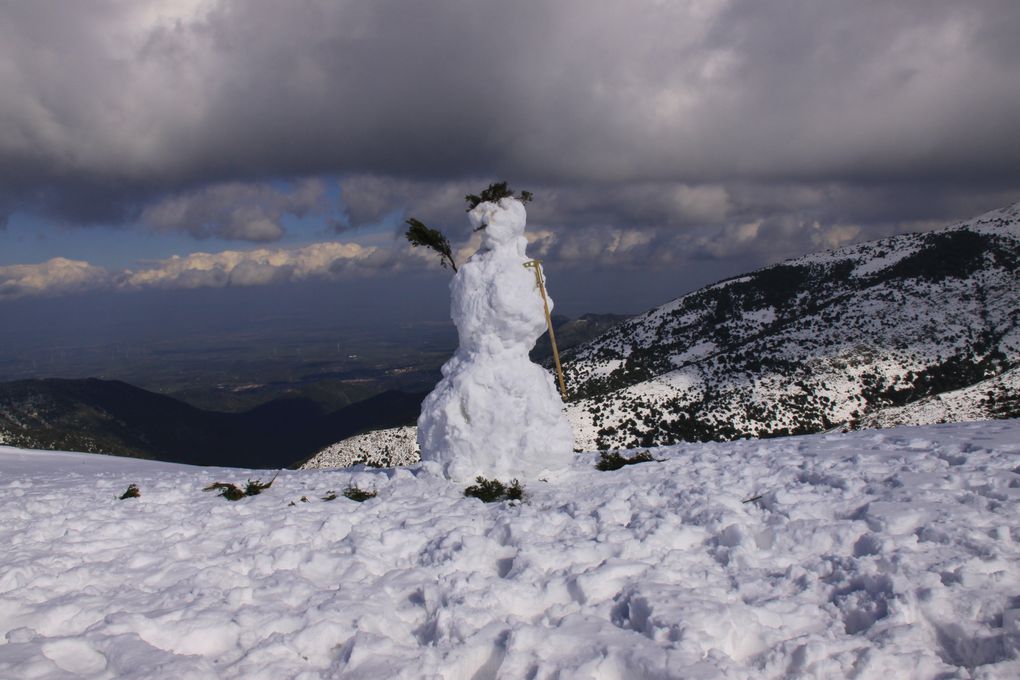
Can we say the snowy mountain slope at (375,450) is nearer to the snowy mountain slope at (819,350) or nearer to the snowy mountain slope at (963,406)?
the snowy mountain slope at (819,350)

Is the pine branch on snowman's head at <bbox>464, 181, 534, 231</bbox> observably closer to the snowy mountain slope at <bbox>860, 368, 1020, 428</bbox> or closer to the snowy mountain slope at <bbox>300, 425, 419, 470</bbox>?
the snowy mountain slope at <bbox>300, 425, 419, 470</bbox>

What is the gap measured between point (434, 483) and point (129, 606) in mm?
6173

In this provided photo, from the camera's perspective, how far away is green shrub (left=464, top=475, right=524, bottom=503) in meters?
11.2

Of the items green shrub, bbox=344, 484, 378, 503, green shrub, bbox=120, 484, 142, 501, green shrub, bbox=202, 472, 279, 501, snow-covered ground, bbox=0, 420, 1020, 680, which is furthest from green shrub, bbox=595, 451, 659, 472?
green shrub, bbox=120, 484, 142, 501

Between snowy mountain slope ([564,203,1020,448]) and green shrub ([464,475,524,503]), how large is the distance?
55.9 m

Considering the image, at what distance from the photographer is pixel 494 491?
37.6ft

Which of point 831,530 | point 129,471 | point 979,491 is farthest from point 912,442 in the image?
point 129,471

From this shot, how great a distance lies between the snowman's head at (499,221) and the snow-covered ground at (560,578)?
6.04m

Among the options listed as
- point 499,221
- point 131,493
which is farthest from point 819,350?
point 131,493

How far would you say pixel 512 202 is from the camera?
44.4 ft

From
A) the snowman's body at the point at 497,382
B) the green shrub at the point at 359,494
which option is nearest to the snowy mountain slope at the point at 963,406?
the snowman's body at the point at 497,382

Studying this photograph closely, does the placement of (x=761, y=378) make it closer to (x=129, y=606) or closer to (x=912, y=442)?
(x=912, y=442)

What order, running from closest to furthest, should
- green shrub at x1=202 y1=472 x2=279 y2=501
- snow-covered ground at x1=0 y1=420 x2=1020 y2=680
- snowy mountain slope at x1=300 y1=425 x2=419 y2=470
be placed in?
snow-covered ground at x1=0 y1=420 x2=1020 y2=680
green shrub at x1=202 y1=472 x2=279 y2=501
snowy mountain slope at x1=300 y1=425 x2=419 y2=470

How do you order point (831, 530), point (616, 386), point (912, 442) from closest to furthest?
point (831, 530), point (912, 442), point (616, 386)
